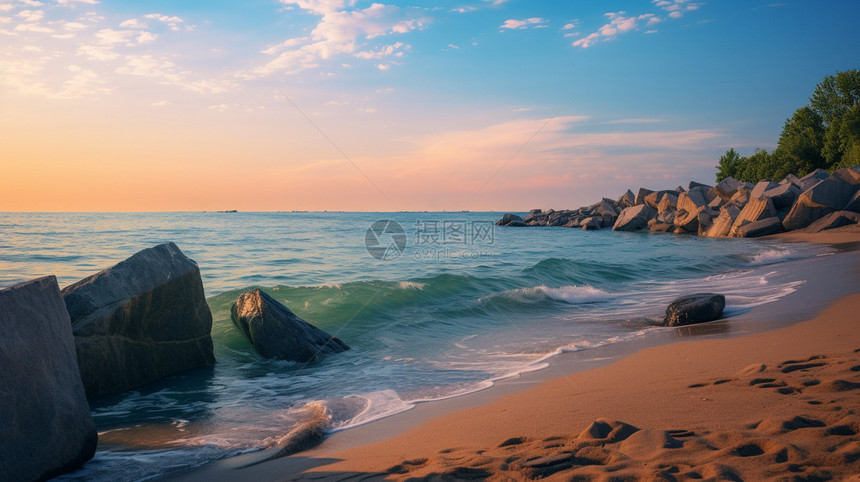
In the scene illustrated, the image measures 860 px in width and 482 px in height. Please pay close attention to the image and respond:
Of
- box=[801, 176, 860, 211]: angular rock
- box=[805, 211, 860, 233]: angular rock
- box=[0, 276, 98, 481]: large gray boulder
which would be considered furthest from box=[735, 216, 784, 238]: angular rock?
box=[0, 276, 98, 481]: large gray boulder

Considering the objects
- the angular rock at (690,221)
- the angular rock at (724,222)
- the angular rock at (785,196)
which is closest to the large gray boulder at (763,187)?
the angular rock at (785,196)

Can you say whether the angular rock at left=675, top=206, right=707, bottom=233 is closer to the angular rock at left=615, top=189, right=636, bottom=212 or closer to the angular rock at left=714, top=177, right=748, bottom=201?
the angular rock at left=714, top=177, right=748, bottom=201

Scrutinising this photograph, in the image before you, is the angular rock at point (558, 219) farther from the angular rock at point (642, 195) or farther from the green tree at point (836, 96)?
the green tree at point (836, 96)

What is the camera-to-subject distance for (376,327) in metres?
9.92

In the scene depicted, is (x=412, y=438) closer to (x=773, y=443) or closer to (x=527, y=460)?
(x=527, y=460)

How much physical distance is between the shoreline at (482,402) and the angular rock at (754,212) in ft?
74.7

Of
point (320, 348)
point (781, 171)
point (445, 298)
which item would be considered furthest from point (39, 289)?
point (781, 171)

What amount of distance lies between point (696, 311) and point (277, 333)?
22.7 feet

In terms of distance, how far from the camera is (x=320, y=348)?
7500mm

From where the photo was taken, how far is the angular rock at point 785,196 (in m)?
30.6

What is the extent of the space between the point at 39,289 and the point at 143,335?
2.84 metres

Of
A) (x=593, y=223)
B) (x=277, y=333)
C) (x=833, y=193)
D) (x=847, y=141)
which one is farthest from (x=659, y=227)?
(x=277, y=333)

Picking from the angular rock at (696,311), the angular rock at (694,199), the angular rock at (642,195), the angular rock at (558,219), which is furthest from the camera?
the angular rock at (558,219)

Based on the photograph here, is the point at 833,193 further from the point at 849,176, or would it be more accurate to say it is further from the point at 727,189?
the point at 727,189
